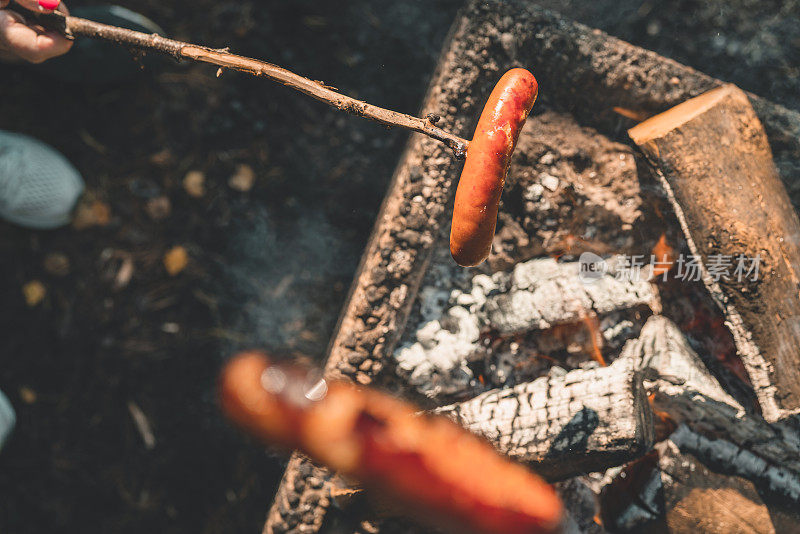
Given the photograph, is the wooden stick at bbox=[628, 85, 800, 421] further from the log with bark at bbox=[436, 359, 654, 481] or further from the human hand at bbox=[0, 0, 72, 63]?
the human hand at bbox=[0, 0, 72, 63]

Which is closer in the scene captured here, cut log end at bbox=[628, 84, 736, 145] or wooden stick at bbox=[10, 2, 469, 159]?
wooden stick at bbox=[10, 2, 469, 159]

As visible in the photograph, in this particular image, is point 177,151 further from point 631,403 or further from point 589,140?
point 631,403

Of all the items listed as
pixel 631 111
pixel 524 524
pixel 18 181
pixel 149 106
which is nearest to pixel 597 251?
pixel 631 111

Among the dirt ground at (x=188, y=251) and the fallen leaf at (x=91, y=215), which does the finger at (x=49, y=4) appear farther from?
the fallen leaf at (x=91, y=215)

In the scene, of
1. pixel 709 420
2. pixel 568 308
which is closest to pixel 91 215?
pixel 568 308

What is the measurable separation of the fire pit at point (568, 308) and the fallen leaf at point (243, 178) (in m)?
0.81

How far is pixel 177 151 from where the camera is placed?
2535mm

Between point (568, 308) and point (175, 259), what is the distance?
6.66 ft

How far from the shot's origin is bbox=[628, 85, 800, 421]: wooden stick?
71.0 inches

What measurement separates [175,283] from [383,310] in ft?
4.00

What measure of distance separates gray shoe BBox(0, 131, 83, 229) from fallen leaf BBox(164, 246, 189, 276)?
20.2 inches

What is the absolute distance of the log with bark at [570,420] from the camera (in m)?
1.83

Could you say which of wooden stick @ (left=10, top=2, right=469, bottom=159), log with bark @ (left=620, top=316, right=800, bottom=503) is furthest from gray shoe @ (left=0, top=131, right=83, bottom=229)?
log with bark @ (left=620, top=316, right=800, bottom=503)

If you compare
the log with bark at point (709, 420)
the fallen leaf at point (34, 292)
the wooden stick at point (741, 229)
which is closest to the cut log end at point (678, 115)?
the wooden stick at point (741, 229)
